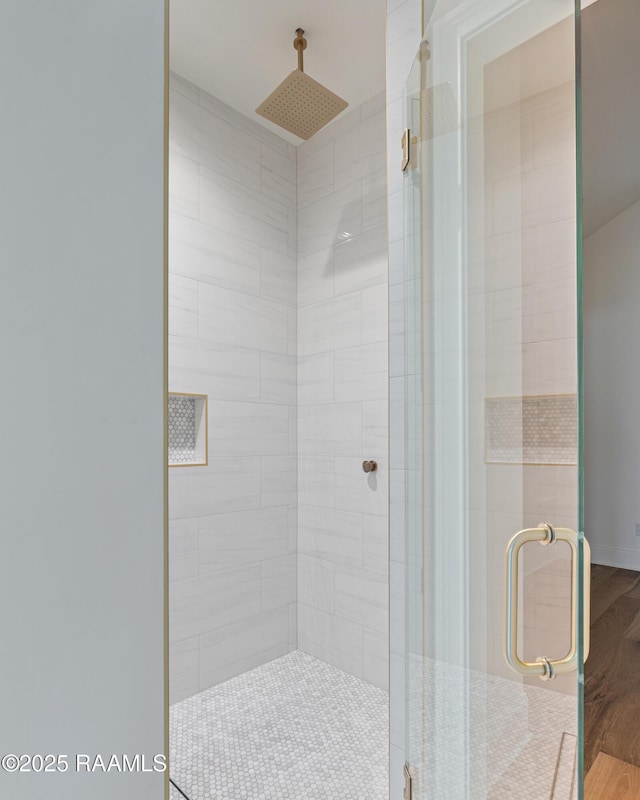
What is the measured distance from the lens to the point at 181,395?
1823 mm

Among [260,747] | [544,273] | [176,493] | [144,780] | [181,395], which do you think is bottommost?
[260,747]

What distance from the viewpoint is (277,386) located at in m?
2.19

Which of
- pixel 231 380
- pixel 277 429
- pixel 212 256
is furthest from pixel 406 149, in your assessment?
pixel 277 429

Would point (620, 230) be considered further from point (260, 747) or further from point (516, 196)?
point (260, 747)

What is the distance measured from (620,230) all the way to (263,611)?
12.8 feet

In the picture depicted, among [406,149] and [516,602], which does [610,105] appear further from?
[516,602]

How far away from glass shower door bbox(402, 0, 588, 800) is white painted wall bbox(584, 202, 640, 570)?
11.5 feet

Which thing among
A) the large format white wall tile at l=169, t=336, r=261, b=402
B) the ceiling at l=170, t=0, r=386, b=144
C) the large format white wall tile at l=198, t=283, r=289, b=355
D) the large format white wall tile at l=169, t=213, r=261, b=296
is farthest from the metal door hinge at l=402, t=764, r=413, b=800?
the ceiling at l=170, t=0, r=386, b=144

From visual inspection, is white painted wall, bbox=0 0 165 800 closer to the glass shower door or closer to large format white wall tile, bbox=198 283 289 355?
the glass shower door

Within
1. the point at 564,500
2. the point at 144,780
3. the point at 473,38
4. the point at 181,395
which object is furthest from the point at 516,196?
the point at 181,395

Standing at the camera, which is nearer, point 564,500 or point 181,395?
point 564,500

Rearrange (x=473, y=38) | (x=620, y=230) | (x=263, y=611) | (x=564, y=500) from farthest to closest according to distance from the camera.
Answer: (x=620, y=230) → (x=263, y=611) → (x=473, y=38) → (x=564, y=500)

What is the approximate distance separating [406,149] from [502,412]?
0.73 metres

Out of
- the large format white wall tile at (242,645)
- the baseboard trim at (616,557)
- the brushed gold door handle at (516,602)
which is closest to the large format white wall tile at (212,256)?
the large format white wall tile at (242,645)
